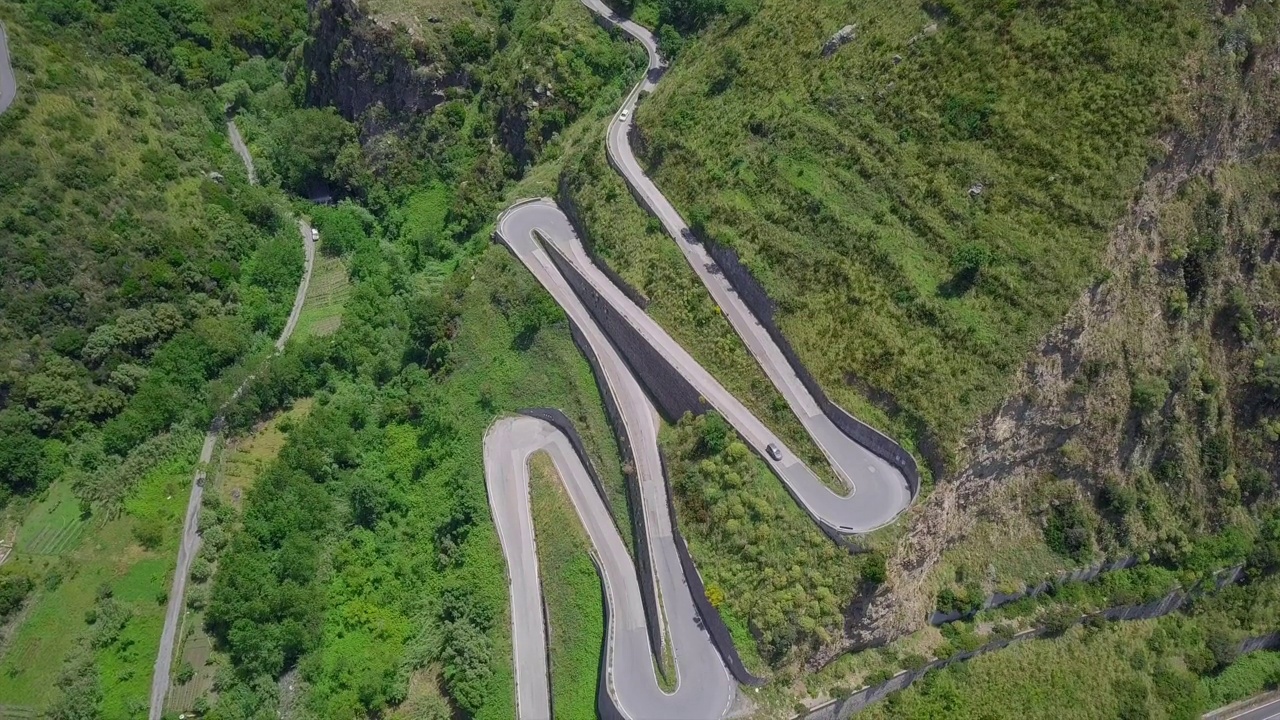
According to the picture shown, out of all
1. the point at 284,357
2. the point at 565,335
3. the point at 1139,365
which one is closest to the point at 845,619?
the point at 1139,365

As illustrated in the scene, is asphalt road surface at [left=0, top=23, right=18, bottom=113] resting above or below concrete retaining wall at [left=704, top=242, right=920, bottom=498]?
above

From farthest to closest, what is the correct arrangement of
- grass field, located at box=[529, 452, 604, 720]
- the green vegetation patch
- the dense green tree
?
the dense green tree → grass field, located at box=[529, 452, 604, 720] → the green vegetation patch

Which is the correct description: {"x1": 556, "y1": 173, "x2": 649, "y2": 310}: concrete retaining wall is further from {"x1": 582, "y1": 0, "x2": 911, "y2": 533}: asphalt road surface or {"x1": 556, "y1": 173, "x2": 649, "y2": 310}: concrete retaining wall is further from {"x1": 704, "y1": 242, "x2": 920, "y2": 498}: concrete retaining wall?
{"x1": 704, "y1": 242, "x2": 920, "y2": 498}: concrete retaining wall

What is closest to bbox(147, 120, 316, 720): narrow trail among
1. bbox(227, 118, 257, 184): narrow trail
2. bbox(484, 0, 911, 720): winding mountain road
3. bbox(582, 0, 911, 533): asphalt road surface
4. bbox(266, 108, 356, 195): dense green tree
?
bbox(266, 108, 356, 195): dense green tree

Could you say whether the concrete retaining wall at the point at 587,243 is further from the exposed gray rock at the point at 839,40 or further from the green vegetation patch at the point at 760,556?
the exposed gray rock at the point at 839,40

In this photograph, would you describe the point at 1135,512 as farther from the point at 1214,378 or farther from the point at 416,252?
the point at 416,252

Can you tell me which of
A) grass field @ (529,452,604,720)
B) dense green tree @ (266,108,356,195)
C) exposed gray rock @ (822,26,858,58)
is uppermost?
exposed gray rock @ (822,26,858,58)

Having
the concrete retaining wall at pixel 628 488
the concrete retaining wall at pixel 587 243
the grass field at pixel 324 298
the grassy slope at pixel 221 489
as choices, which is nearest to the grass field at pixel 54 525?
the grassy slope at pixel 221 489
